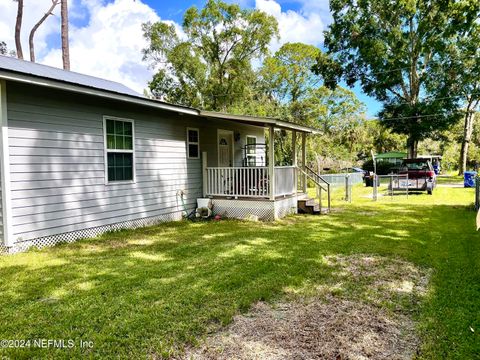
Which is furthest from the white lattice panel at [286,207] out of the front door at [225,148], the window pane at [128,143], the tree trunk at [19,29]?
the tree trunk at [19,29]

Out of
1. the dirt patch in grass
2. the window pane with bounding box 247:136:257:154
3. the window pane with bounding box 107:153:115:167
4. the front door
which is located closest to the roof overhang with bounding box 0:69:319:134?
the window pane with bounding box 107:153:115:167

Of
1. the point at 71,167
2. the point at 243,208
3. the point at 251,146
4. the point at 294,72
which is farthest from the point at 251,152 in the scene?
the point at 294,72

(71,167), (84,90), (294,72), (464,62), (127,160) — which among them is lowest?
(71,167)

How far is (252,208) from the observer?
9367mm

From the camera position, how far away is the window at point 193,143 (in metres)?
9.98

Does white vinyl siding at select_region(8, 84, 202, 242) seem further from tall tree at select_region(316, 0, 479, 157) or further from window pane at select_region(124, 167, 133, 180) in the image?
tall tree at select_region(316, 0, 479, 157)

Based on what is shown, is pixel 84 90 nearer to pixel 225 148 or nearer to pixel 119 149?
pixel 119 149

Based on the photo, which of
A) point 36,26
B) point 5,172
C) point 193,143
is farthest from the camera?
point 36,26

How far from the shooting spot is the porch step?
34.0ft

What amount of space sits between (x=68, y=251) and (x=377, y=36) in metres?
24.6

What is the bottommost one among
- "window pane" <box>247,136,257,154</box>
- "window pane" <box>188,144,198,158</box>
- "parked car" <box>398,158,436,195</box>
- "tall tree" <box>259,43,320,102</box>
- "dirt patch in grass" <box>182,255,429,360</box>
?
"dirt patch in grass" <box>182,255,429,360</box>

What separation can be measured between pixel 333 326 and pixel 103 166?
19.3 feet

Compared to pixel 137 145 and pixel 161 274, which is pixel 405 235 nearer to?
pixel 161 274

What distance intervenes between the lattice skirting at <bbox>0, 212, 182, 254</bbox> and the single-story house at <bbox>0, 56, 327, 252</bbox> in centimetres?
2
